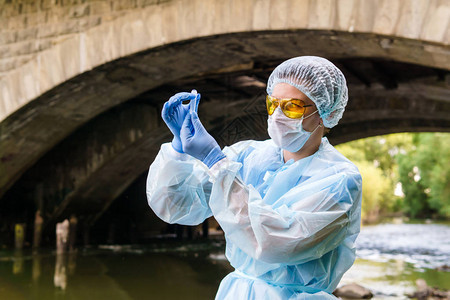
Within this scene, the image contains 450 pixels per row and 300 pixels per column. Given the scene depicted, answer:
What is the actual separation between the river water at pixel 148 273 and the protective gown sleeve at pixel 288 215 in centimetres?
525

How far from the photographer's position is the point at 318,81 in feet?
6.09

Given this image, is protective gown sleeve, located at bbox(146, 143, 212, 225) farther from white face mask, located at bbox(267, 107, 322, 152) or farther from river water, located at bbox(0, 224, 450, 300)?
river water, located at bbox(0, 224, 450, 300)

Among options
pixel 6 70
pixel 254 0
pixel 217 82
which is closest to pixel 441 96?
pixel 217 82

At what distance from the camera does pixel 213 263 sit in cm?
985

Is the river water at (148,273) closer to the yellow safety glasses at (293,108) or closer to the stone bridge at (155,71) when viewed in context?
the stone bridge at (155,71)

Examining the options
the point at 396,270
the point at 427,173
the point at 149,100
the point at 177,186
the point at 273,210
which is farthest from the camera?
the point at 427,173

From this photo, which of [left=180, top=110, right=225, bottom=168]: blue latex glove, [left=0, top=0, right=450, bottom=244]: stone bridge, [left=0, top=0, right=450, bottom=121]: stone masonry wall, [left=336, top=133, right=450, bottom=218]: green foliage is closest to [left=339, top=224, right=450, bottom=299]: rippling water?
[left=0, top=0, right=450, bottom=244]: stone bridge

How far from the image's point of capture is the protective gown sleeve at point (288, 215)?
166cm

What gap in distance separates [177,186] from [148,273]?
688 cm

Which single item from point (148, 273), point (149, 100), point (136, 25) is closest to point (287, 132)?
point (136, 25)

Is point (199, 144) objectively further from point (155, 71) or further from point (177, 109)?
point (155, 71)

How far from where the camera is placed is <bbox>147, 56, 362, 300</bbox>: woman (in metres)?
1.69

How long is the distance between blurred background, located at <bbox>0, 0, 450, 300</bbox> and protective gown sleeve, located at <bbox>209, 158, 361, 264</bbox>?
11.7ft

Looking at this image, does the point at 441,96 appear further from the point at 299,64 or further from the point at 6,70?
the point at 299,64
